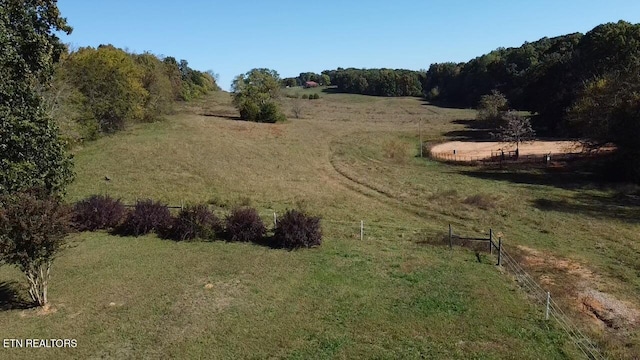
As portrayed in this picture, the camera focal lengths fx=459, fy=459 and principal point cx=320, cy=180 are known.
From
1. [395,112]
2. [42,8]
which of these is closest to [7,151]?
[42,8]

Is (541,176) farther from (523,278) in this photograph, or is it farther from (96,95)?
(96,95)

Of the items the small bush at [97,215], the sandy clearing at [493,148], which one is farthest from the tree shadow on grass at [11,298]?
the sandy clearing at [493,148]

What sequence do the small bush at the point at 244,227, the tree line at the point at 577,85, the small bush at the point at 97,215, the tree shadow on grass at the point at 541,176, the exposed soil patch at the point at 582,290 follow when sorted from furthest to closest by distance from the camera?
the tree shadow on grass at the point at 541,176 < the tree line at the point at 577,85 < the small bush at the point at 97,215 < the small bush at the point at 244,227 < the exposed soil patch at the point at 582,290

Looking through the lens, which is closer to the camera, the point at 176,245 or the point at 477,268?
the point at 477,268

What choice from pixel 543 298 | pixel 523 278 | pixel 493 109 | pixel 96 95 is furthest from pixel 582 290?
pixel 493 109

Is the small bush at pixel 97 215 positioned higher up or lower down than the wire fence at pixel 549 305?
higher up

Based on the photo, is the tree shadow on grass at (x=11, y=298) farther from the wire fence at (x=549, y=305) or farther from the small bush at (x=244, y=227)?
the wire fence at (x=549, y=305)

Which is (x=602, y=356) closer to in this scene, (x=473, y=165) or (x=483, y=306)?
(x=483, y=306)
